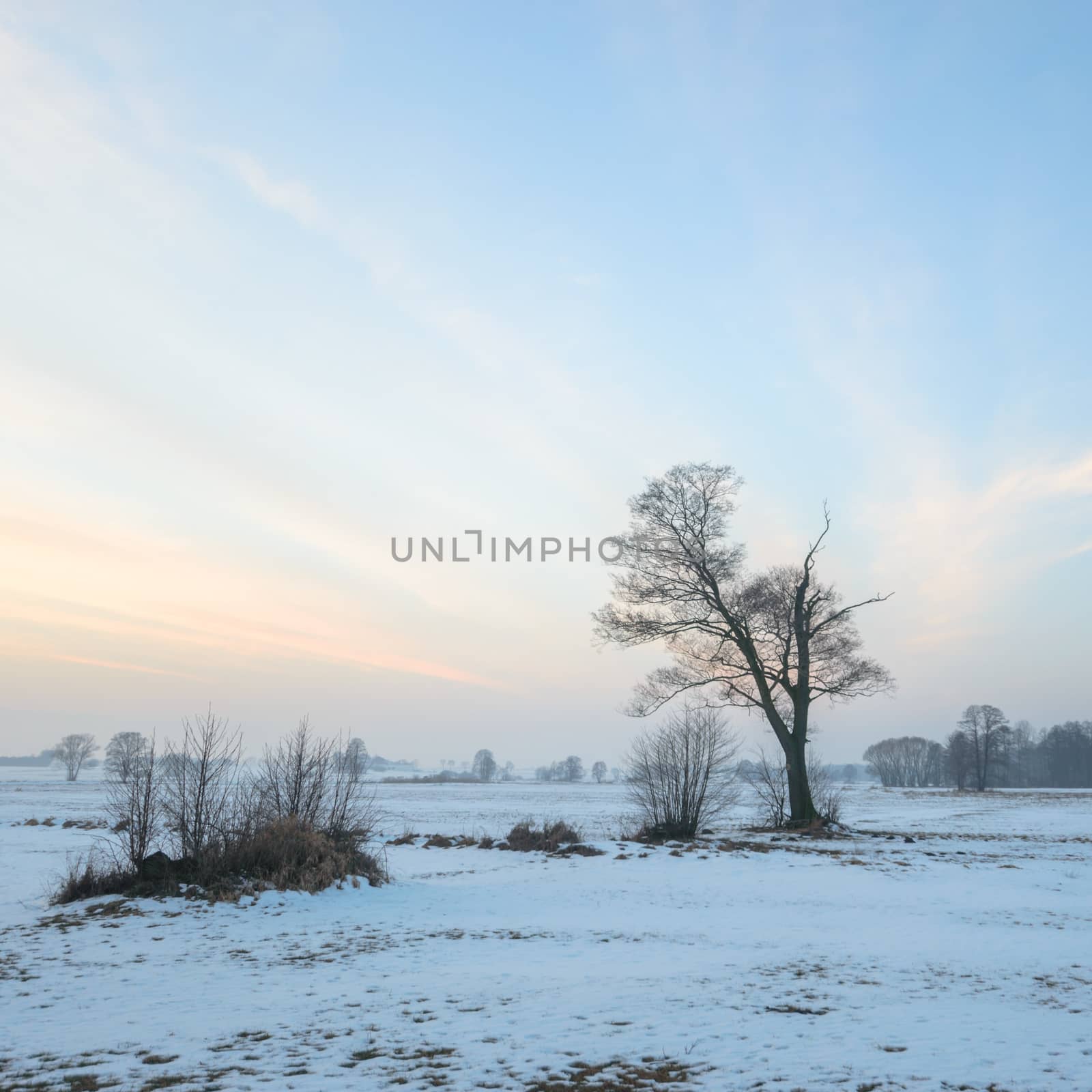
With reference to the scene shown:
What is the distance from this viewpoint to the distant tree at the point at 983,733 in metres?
90.1

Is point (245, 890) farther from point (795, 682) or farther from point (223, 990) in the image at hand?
point (795, 682)

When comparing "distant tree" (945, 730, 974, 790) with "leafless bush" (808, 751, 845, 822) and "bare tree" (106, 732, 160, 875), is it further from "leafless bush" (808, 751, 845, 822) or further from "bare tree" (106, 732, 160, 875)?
"bare tree" (106, 732, 160, 875)

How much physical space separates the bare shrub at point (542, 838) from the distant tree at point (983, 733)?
84.9 metres

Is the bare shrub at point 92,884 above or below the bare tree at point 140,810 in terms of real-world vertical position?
below

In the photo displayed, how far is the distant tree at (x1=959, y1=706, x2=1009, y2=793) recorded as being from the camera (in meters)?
90.1

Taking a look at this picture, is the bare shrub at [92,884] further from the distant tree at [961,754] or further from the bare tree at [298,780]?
the distant tree at [961,754]

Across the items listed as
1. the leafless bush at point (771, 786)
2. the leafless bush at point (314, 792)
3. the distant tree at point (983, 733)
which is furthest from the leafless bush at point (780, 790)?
the distant tree at point (983, 733)

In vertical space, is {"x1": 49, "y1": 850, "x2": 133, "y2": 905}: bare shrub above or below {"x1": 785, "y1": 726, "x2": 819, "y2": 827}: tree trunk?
below

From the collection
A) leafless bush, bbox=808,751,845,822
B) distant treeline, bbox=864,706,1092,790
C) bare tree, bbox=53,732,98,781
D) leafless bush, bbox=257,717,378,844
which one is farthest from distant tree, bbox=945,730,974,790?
bare tree, bbox=53,732,98,781

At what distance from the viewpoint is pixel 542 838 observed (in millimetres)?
20750

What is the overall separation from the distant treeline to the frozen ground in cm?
8857

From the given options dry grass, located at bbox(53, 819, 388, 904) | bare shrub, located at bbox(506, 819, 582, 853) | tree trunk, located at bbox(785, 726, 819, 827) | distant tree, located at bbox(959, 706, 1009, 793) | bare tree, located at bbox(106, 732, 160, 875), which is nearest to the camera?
dry grass, located at bbox(53, 819, 388, 904)

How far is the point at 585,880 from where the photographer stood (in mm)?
15703

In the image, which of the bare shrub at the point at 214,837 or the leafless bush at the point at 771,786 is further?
the leafless bush at the point at 771,786
